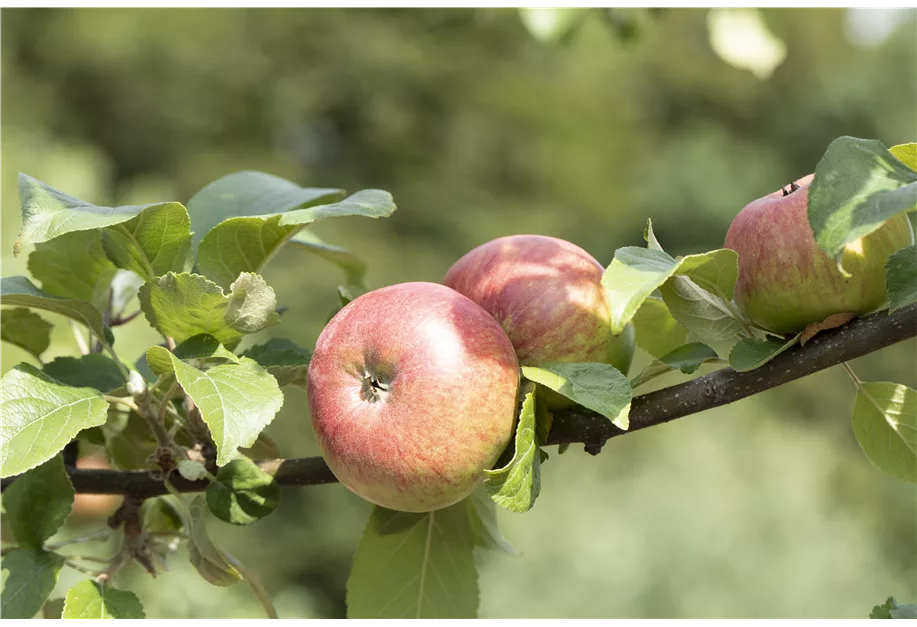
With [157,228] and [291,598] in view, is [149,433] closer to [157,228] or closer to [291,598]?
[157,228]

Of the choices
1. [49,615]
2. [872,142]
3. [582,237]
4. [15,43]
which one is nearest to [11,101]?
[15,43]

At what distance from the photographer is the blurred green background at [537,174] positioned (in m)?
3.53

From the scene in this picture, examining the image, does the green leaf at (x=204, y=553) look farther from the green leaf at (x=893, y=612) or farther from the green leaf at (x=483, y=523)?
the green leaf at (x=893, y=612)

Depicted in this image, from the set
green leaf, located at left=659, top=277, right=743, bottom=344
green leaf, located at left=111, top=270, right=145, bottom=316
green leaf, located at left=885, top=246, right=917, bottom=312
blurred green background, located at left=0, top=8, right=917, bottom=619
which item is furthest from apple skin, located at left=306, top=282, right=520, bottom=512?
blurred green background, located at left=0, top=8, right=917, bottom=619

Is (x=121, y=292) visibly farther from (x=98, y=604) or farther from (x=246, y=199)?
(x=98, y=604)

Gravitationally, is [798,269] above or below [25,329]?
above

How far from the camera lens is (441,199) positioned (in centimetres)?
589

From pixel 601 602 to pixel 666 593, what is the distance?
0.94ft

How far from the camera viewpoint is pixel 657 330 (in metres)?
0.60

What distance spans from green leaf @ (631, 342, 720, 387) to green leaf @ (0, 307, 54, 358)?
1.46ft

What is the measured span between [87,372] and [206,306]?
0.15 m

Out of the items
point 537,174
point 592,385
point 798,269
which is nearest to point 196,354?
point 592,385

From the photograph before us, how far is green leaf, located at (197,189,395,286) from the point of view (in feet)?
1.73

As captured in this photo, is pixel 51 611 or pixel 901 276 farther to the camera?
pixel 51 611
